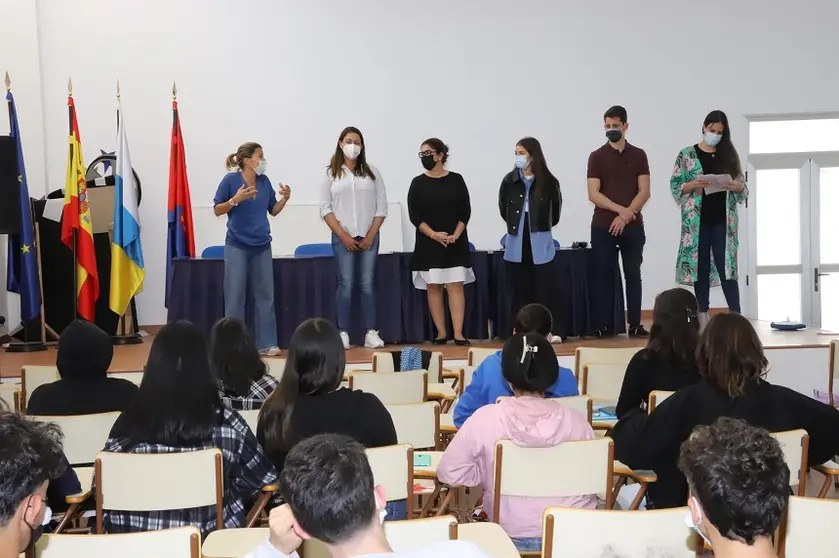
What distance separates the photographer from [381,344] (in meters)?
7.02

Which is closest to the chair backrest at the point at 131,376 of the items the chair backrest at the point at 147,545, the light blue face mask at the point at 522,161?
the light blue face mask at the point at 522,161

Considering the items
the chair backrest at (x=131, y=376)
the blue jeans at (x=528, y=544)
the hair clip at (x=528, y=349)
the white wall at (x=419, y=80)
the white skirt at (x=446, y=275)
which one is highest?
the white wall at (x=419, y=80)

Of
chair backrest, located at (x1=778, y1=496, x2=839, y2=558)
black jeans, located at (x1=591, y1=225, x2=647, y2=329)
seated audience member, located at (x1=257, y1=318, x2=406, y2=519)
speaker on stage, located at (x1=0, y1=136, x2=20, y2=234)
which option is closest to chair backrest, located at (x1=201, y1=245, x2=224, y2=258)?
speaker on stage, located at (x1=0, y1=136, x2=20, y2=234)

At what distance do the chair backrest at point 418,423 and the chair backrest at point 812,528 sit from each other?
160cm

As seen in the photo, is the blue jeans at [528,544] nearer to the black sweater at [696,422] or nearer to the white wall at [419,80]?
the black sweater at [696,422]

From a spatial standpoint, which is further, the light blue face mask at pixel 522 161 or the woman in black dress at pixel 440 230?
the woman in black dress at pixel 440 230

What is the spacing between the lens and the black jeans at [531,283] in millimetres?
6949

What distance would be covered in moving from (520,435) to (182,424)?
1.06m

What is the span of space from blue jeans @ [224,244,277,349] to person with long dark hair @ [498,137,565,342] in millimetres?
1779

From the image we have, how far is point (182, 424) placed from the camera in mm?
2932

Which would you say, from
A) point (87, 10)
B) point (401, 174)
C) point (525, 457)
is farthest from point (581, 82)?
point (525, 457)

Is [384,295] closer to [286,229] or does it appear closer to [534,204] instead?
[534,204]

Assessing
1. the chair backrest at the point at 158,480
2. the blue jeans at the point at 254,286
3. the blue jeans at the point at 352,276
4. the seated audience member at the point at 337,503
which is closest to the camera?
the seated audience member at the point at 337,503

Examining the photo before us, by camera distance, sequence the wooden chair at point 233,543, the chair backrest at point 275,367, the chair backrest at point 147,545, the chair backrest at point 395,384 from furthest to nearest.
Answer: the chair backrest at point 275,367 < the chair backrest at point 395,384 < the wooden chair at point 233,543 < the chair backrest at point 147,545
